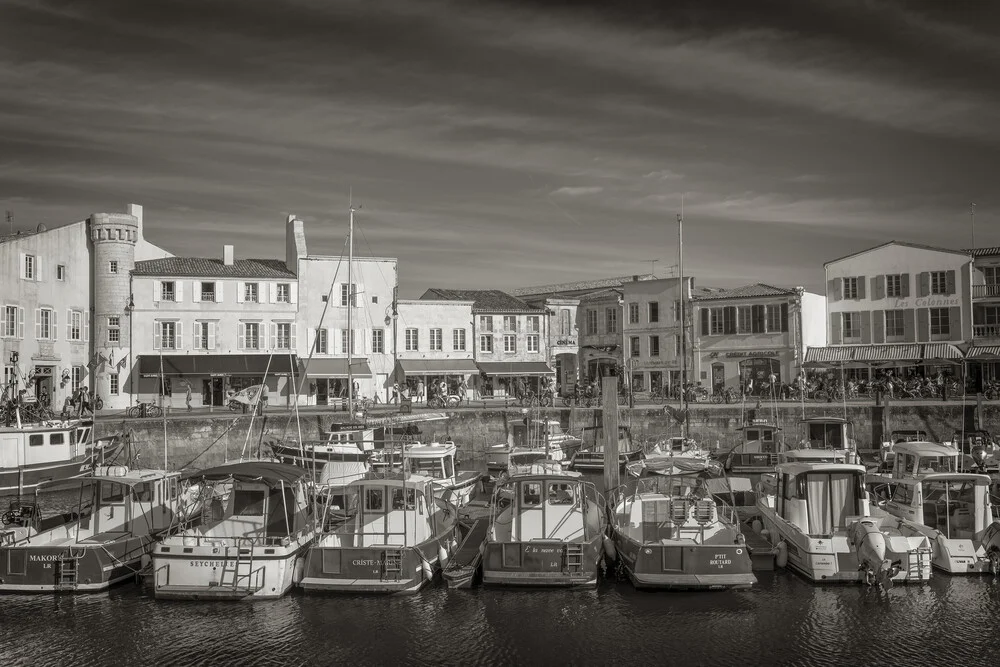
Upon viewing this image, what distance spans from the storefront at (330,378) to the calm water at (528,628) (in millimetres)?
31667

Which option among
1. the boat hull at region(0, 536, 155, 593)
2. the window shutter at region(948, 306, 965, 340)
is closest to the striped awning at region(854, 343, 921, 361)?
the window shutter at region(948, 306, 965, 340)

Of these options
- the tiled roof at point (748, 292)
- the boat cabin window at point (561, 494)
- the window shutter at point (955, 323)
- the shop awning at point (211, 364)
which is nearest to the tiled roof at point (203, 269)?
A: the shop awning at point (211, 364)

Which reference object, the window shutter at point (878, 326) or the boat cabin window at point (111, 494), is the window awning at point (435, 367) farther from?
the boat cabin window at point (111, 494)

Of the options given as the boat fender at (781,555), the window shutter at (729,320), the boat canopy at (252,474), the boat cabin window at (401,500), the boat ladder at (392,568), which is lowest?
the boat fender at (781,555)

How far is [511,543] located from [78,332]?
3850 centimetres

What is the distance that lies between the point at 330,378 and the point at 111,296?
1286 centimetres

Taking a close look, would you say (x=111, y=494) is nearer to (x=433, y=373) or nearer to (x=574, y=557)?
(x=574, y=557)

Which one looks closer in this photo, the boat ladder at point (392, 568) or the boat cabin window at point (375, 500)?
the boat ladder at point (392, 568)

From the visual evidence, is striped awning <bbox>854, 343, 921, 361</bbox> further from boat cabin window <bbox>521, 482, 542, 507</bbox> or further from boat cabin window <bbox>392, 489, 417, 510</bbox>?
boat cabin window <bbox>392, 489, 417, 510</bbox>

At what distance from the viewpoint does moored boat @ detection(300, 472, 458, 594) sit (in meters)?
18.9

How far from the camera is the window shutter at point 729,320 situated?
2196 inches

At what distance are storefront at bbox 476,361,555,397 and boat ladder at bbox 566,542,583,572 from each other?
36879 mm

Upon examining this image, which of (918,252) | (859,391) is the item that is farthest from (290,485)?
(918,252)

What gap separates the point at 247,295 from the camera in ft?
171
